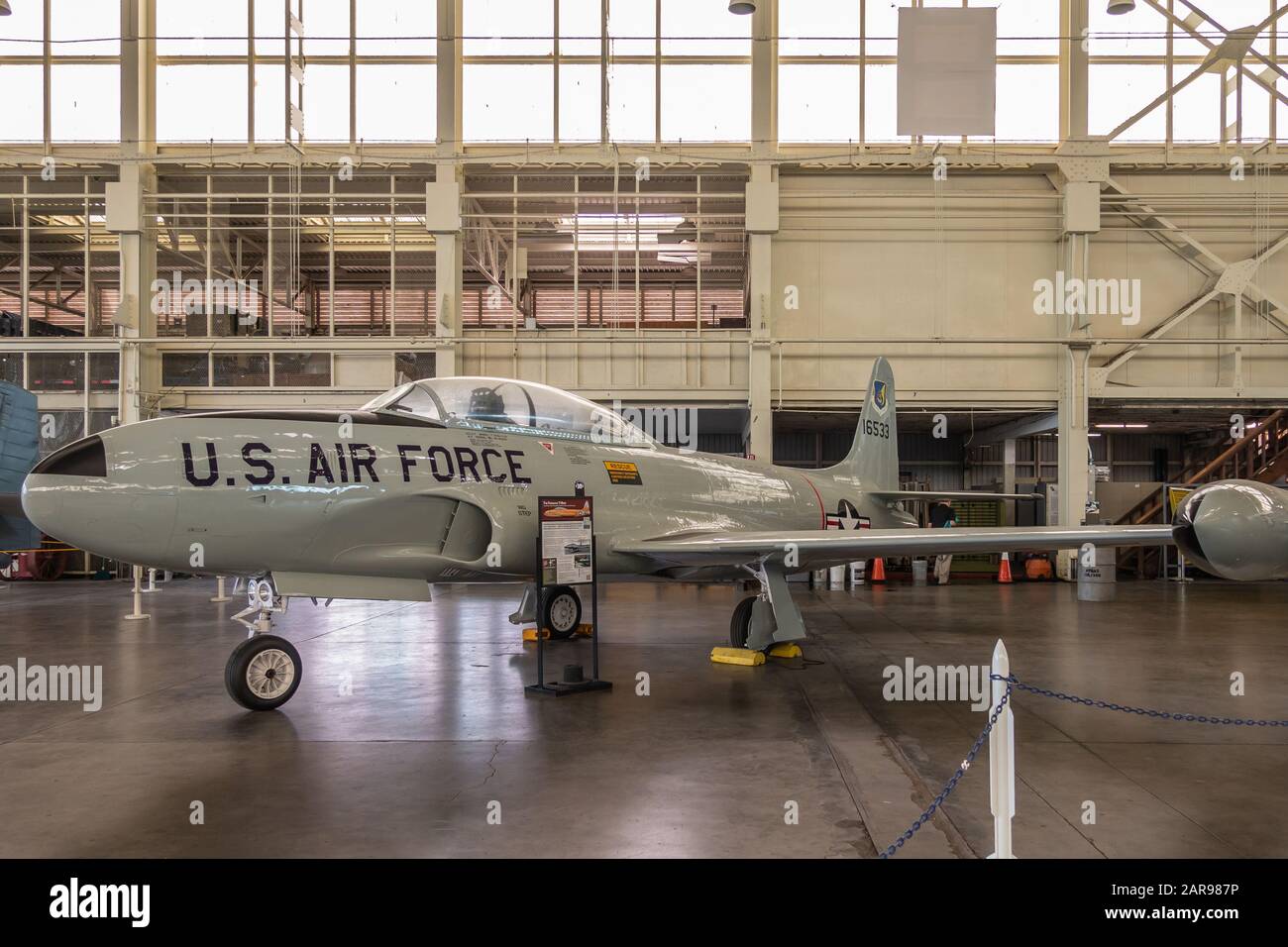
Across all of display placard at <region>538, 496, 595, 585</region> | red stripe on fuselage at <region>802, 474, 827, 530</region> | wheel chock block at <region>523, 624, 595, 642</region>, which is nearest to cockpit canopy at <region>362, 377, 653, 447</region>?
display placard at <region>538, 496, 595, 585</region>

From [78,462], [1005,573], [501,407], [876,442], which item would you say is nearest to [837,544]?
[501,407]

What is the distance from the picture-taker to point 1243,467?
21.3m

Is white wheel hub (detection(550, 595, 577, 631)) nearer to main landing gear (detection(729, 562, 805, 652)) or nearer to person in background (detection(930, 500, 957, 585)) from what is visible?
main landing gear (detection(729, 562, 805, 652))

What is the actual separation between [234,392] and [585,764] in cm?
1672

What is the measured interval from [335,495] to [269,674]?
147cm

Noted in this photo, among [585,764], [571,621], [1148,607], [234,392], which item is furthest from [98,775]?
[234,392]

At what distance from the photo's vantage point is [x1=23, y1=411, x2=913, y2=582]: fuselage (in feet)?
19.1

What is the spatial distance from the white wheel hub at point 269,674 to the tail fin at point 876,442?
824cm

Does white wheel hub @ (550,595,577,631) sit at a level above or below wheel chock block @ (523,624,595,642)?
above

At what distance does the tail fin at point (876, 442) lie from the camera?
13.0 m

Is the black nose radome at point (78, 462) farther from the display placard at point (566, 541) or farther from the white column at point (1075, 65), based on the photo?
the white column at point (1075, 65)

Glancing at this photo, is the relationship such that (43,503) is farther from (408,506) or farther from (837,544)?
(837,544)

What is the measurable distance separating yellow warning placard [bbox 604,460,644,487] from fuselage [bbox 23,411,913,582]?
0.04ft

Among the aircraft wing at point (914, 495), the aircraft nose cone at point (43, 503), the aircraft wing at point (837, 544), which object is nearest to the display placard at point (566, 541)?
the aircraft wing at point (837, 544)
